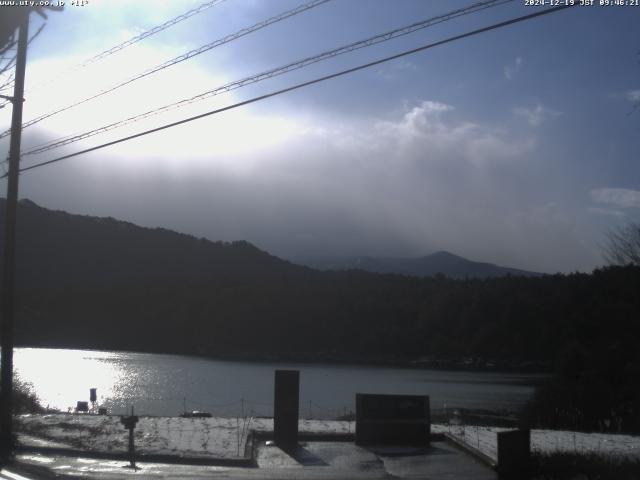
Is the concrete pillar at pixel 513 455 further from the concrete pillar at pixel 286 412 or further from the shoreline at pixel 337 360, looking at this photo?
the shoreline at pixel 337 360

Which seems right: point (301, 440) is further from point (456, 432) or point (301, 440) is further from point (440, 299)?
point (440, 299)

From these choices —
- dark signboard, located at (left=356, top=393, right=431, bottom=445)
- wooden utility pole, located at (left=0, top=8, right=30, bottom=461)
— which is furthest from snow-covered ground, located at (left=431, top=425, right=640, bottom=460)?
wooden utility pole, located at (left=0, top=8, right=30, bottom=461)

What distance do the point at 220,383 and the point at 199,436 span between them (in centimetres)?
3197

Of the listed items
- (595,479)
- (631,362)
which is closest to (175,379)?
(631,362)

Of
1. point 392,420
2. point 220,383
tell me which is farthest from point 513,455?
point 220,383

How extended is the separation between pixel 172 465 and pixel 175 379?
38.2 meters

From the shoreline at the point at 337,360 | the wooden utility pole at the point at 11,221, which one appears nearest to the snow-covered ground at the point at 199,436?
the wooden utility pole at the point at 11,221

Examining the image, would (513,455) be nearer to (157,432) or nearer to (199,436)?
(199,436)

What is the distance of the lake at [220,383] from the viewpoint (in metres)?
39.9

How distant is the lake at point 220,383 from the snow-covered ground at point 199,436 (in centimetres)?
1291

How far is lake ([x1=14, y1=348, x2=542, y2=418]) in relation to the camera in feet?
131

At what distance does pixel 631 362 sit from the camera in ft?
119

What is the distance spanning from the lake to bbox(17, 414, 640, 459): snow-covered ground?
1291 centimetres

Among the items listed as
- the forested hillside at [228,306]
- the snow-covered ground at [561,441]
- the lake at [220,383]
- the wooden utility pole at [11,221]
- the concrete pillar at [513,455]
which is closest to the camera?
the concrete pillar at [513,455]
